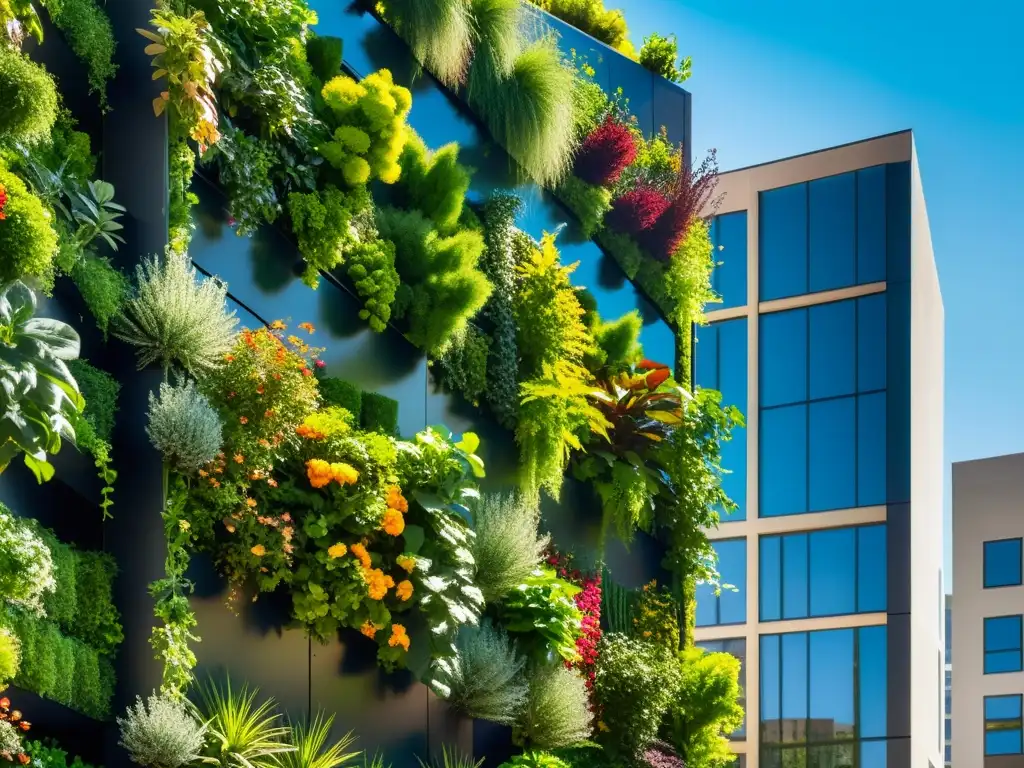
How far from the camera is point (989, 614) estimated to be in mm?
37469

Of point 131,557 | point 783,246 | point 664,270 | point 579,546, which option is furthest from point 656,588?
point 783,246

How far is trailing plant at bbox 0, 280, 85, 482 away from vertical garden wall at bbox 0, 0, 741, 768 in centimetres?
2

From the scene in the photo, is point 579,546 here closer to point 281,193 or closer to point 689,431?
point 689,431

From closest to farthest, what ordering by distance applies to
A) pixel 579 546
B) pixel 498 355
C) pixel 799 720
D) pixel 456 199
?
pixel 456 199
pixel 498 355
pixel 579 546
pixel 799 720

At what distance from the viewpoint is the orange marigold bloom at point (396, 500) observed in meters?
7.95

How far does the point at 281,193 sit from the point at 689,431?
484 cm

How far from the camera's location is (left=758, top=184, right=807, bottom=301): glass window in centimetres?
2617

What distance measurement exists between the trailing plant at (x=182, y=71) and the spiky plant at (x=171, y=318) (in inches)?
27.2

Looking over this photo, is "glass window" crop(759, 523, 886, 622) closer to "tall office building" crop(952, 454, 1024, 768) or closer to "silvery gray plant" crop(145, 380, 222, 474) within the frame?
"tall office building" crop(952, 454, 1024, 768)

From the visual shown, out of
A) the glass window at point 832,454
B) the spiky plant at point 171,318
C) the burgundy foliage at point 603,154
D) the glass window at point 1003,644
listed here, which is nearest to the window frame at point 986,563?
the glass window at point 1003,644

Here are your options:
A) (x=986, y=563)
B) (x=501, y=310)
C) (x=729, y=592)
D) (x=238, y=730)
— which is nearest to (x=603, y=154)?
(x=501, y=310)

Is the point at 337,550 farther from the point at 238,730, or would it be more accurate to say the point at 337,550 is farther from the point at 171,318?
the point at 171,318

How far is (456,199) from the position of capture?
371 inches

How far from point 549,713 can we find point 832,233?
58.2ft
